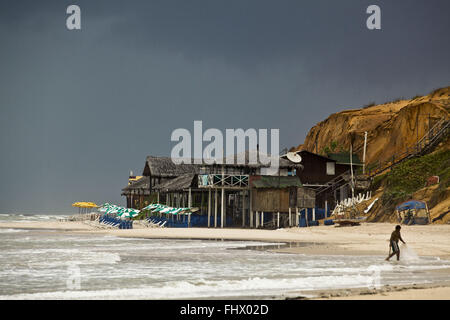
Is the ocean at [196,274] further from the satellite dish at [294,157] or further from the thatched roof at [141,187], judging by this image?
the thatched roof at [141,187]

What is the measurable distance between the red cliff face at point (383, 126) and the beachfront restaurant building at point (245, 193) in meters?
19.5

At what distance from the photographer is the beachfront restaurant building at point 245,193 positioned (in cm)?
4650

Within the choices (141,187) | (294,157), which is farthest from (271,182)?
(141,187)

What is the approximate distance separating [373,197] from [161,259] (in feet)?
108

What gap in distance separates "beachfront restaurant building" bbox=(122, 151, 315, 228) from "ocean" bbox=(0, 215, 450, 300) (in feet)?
79.5

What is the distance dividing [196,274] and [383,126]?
2533 inches

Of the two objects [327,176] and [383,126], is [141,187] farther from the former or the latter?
[383,126]

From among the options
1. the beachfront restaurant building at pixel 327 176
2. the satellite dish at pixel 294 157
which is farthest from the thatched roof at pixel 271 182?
the beachfront restaurant building at pixel 327 176

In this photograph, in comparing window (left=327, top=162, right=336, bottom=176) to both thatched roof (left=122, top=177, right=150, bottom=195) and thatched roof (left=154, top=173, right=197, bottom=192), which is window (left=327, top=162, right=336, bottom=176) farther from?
thatched roof (left=122, top=177, right=150, bottom=195)

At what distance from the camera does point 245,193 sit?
53.2 m

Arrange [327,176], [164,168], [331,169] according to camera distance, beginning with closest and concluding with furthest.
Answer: [327,176] → [331,169] → [164,168]

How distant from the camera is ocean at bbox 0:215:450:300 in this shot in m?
12.5

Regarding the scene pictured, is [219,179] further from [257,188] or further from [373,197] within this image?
[373,197]
